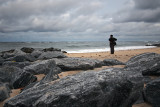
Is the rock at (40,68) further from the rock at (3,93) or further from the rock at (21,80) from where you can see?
the rock at (3,93)

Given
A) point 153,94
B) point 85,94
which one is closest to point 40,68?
point 85,94

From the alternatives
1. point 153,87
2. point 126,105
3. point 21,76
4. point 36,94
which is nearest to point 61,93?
point 36,94

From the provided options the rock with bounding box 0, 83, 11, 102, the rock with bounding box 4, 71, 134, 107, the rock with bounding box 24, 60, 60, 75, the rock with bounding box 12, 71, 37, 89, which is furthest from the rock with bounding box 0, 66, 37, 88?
the rock with bounding box 4, 71, 134, 107

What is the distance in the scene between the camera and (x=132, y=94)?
2.38m

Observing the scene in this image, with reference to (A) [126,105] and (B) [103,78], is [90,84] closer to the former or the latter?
(B) [103,78]

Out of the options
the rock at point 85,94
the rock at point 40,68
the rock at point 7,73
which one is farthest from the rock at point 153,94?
the rock at point 7,73

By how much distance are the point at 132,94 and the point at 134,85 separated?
175 millimetres

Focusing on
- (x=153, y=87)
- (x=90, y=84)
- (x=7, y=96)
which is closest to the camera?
(x=90, y=84)

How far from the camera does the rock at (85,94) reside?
6.67ft

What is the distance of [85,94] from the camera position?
2.06 m

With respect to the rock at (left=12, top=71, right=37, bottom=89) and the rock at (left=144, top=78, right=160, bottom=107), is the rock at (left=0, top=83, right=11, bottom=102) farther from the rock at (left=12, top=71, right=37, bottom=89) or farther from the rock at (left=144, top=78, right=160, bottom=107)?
the rock at (left=144, top=78, right=160, bottom=107)

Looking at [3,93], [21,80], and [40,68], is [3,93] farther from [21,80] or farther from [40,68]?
[40,68]

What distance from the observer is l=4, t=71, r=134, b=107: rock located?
6.67 feet

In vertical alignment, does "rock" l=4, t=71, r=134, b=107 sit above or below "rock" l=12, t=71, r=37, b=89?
above
